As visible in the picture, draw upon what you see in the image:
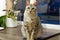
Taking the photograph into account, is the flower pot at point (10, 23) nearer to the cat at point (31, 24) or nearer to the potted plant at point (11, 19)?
the potted plant at point (11, 19)

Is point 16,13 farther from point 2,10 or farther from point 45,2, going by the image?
A: point 45,2

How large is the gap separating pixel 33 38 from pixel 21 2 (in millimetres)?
942

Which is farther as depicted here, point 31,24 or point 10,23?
point 10,23

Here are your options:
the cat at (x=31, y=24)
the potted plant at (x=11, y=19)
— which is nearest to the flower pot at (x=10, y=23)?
the potted plant at (x=11, y=19)

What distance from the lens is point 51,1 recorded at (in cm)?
179

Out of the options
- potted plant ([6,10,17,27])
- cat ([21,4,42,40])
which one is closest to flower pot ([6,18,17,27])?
potted plant ([6,10,17,27])

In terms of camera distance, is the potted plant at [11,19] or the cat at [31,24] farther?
the potted plant at [11,19]

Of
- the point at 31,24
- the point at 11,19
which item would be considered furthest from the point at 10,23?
the point at 31,24

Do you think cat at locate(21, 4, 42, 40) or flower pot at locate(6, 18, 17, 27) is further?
Answer: flower pot at locate(6, 18, 17, 27)

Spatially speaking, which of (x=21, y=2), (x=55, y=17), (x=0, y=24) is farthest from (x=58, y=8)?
(x=0, y=24)

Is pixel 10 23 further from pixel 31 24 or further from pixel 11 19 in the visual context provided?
pixel 31 24

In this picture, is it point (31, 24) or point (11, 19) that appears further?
point (11, 19)

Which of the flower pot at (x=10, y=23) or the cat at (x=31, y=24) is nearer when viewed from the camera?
the cat at (x=31, y=24)

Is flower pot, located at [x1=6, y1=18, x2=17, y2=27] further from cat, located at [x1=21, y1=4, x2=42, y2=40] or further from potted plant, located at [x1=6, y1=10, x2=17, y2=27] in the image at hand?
cat, located at [x1=21, y1=4, x2=42, y2=40]
